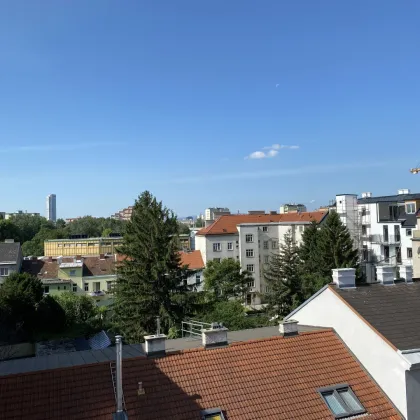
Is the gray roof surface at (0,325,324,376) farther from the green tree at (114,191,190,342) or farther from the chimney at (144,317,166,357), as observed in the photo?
the green tree at (114,191,190,342)

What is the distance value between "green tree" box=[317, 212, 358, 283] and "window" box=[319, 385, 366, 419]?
87.1ft

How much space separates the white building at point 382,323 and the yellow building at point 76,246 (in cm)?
8915

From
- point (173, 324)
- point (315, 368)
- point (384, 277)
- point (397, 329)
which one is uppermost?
point (384, 277)

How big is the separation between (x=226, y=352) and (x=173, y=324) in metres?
18.6

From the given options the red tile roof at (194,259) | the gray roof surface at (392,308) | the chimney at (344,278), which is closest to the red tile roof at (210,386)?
the gray roof surface at (392,308)

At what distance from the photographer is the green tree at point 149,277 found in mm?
31812

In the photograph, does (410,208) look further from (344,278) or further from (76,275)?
(76,275)

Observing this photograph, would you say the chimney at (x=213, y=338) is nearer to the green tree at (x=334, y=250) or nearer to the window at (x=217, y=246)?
the green tree at (x=334, y=250)

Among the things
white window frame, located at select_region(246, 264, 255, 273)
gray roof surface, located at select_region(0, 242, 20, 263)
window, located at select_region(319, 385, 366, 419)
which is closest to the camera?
window, located at select_region(319, 385, 366, 419)

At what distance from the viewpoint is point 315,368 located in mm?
13266

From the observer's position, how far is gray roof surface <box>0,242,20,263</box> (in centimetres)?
5461

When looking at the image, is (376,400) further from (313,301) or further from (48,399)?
(48,399)

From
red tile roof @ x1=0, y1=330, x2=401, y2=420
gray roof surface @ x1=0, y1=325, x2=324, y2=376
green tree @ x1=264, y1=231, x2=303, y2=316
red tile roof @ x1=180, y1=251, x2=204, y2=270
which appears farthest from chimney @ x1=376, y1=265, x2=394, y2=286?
red tile roof @ x1=180, y1=251, x2=204, y2=270

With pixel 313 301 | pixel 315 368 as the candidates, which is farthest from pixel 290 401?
pixel 313 301
